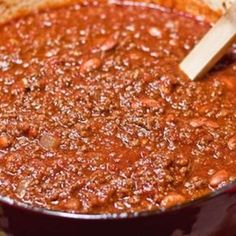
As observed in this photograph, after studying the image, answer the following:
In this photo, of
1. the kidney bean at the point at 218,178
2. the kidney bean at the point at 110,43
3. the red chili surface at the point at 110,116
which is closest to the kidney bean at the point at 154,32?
the red chili surface at the point at 110,116

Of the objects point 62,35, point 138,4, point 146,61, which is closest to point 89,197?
point 146,61

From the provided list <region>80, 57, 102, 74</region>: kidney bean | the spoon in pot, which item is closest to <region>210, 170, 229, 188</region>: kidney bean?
the spoon in pot

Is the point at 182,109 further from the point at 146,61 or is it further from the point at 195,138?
the point at 146,61

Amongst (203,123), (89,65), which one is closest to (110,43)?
(89,65)

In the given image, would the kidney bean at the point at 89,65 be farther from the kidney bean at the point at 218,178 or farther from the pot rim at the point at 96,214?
the pot rim at the point at 96,214

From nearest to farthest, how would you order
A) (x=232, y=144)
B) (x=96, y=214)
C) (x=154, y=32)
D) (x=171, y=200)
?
(x=96, y=214) → (x=171, y=200) → (x=232, y=144) → (x=154, y=32)

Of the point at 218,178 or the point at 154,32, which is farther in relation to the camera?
the point at 154,32

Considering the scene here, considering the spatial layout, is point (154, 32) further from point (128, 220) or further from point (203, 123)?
point (128, 220)
